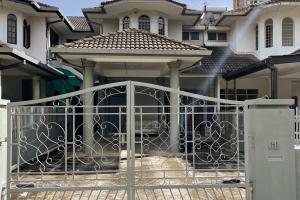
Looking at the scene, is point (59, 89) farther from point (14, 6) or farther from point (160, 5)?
point (160, 5)

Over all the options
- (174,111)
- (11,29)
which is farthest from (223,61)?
(11,29)

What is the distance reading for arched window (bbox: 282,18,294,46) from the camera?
755 inches

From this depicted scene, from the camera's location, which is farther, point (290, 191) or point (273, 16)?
point (273, 16)

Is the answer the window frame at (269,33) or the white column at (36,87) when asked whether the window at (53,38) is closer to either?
the white column at (36,87)

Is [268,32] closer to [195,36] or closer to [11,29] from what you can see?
[195,36]

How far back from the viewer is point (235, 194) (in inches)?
281

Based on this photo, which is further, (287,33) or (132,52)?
(287,33)

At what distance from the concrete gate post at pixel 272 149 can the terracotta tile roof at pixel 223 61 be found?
35.6ft

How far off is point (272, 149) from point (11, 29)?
610 inches

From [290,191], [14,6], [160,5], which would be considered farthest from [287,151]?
[14,6]

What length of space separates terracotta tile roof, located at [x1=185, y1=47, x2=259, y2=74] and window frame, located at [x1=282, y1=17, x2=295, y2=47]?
1833 millimetres

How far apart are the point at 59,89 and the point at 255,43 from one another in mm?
11914

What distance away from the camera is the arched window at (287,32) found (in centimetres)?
1917

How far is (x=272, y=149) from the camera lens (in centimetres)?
575
